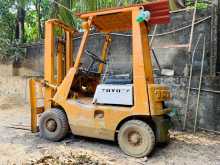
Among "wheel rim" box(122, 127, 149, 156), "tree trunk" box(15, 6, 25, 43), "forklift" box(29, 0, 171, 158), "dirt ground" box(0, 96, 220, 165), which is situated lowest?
"dirt ground" box(0, 96, 220, 165)

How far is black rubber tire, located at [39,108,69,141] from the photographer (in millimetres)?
5270

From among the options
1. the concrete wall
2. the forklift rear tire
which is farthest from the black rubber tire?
the concrete wall

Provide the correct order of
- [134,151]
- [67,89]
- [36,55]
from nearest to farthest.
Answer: [134,151] < [67,89] < [36,55]

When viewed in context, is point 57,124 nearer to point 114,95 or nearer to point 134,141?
point 114,95

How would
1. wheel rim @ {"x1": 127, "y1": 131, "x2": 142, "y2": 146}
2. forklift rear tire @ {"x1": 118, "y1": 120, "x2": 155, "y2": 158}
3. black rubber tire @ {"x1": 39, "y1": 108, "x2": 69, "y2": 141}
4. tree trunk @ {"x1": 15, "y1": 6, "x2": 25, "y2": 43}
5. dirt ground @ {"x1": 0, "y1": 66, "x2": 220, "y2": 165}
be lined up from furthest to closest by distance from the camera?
tree trunk @ {"x1": 15, "y1": 6, "x2": 25, "y2": 43}
black rubber tire @ {"x1": 39, "y1": 108, "x2": 69, "y2": 141}
wheel rim @ {"x1": 127, "y1": 131, "x2": 142, "y2": 146}
forklift rear tire @ {"x1": 118, "y1": 120, "x2": 155, "y2": 158}
dirt ground @ {"x1": 0, "y1": 66, "x2": 220, "y2": 165}

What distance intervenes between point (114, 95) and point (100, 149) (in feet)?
3.07

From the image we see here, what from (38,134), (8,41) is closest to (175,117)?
(38,134)

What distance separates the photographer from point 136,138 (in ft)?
15.4

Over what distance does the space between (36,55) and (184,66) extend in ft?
17.4

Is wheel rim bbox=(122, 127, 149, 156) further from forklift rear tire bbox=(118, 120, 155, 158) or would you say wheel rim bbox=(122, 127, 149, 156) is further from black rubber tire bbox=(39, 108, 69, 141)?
black rubber tire bbox=(39, 108, 69, 141)

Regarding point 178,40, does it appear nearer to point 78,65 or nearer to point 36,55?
point 78,65

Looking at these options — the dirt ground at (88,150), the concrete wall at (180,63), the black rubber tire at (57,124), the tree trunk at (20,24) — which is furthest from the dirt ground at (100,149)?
the tree trunk at (20,24)

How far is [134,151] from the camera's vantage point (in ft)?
15.3

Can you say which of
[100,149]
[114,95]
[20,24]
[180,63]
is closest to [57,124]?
[100,149]
